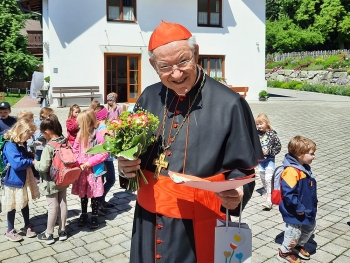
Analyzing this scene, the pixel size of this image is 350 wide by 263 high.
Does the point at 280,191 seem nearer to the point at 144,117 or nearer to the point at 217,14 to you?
the point at 144,117

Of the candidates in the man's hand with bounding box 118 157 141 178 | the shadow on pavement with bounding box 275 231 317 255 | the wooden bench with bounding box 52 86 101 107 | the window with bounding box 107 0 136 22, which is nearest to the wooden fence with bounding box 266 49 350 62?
the window with bounding box 107 0 136 22

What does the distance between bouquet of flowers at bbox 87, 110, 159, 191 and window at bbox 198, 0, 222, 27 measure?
62.4ft

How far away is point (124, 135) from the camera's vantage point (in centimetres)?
226

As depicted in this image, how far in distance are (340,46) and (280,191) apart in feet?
149

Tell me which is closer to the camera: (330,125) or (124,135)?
(124,135)

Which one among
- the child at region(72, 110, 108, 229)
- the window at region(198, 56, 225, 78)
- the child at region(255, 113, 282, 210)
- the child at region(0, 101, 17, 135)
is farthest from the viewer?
the window at region(198, 56, 225, 78)

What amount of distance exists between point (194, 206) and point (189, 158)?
0.28m

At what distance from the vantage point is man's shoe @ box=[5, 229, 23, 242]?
197 inches

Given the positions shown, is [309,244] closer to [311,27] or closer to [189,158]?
[189,158]

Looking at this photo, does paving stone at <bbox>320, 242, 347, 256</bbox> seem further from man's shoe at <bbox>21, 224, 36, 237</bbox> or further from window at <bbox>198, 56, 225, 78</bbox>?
window at <bbox>198, 56, 225, 78</bbox>

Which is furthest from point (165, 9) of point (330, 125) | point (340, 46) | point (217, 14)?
point (340, 46)

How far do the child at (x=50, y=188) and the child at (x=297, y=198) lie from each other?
8.84 ft

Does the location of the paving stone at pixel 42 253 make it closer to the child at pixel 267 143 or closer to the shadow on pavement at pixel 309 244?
the shadow on pavement at pixel 309 244

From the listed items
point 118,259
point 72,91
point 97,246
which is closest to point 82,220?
point 97,246
